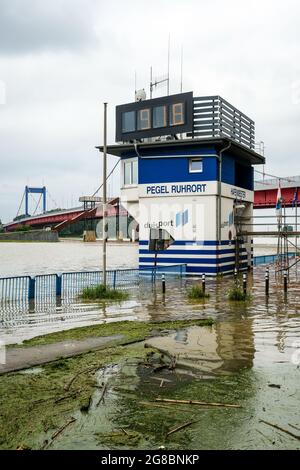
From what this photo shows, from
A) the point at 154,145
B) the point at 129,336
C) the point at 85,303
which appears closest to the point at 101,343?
the point at 129,336

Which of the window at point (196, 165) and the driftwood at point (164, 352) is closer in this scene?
the driftwood at point (164, 352)

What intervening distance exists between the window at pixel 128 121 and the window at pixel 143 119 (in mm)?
515

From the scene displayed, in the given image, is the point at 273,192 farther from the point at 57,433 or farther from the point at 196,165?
the point at 57,433

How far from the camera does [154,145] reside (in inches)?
1153

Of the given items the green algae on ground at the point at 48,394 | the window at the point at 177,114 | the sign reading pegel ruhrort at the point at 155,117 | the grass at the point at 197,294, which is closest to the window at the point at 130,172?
the sign reading pegel ruhrort at the point at 155,117

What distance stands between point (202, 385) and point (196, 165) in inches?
873

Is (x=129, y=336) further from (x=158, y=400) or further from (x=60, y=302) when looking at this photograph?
(x=60, y=302)

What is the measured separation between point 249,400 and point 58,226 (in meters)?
113

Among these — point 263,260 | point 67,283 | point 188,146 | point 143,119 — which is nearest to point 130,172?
point 143,119

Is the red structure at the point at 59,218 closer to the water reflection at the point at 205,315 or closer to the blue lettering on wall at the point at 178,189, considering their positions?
the blue lettering on wall at the point at 178,189

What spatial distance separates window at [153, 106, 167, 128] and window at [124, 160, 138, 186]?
2.85 m

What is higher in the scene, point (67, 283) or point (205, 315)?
point (67, 283)

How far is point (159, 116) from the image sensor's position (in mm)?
30062

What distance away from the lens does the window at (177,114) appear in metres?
28.9
